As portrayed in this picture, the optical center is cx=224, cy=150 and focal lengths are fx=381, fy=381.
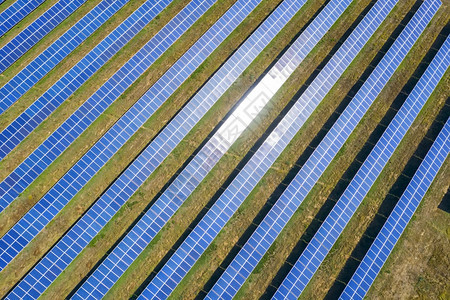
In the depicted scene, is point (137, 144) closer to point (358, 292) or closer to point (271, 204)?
point (271, 204)

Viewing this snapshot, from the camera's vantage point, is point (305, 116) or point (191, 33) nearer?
point (305, 116)

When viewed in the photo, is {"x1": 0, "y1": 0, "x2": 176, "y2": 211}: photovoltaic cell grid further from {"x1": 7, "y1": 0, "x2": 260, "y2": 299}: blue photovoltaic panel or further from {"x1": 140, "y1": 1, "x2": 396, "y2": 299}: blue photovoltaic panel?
{"x1": 140, "y1": 1, "x2": 396, "y2": 299}: blue photovoltaic panel

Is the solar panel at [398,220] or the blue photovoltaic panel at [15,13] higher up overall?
the solar panel at [398,220]

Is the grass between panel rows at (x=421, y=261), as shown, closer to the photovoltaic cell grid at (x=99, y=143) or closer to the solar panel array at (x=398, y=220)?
the solar panel array at (x=398, y=220)

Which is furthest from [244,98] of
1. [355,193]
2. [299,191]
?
[355,193]

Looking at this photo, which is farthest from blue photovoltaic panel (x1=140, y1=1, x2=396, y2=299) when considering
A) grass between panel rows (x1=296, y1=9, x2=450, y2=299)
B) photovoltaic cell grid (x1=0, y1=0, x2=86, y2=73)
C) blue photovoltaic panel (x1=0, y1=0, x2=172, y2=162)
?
photovoltaic cell grid (x1=0, y1=0, x2=86, y2=73)

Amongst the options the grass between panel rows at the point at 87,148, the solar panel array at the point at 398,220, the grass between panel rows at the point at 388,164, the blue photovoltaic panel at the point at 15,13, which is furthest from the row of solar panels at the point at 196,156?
the blue photovoltaic panel at the point at 15,13
